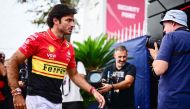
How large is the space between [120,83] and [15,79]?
2.78 metres

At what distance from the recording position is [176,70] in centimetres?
454

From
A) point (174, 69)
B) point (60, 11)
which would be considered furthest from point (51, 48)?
point (174, 69)

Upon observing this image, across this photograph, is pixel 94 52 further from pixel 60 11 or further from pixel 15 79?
pixel 15 79

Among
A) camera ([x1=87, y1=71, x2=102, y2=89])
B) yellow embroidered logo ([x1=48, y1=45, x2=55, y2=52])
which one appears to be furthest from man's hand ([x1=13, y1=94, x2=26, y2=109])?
camera ([x1=87, y1=71, x2=102, y2=89])

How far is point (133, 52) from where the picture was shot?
8555mm

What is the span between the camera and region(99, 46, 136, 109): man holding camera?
688 cm

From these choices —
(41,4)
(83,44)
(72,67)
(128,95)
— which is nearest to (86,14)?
(41,4)

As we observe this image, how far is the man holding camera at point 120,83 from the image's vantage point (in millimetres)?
6883

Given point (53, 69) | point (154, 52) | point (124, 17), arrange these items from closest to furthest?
point (53, 69) → point (154, 52) → point (124, 17)

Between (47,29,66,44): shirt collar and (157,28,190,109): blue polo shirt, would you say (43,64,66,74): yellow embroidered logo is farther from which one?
(157,28,190,109): blue polo shirt

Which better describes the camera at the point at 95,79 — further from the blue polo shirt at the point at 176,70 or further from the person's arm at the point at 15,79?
the person's arm at the point at 15,79

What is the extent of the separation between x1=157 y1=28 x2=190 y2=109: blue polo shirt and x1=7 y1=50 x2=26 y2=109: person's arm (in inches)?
59.3

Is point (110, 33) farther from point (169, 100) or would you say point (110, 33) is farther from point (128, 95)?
point (169, 100)

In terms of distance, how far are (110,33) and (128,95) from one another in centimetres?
969
